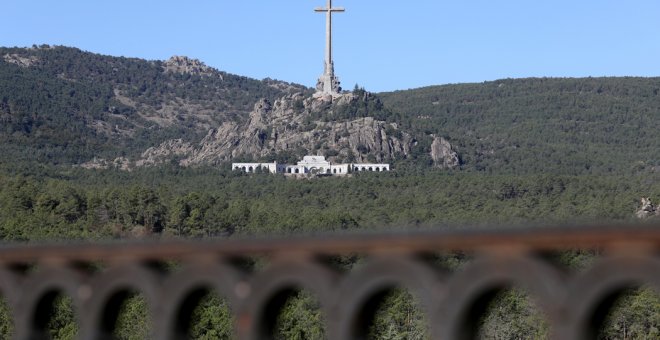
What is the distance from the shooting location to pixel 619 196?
126 metres

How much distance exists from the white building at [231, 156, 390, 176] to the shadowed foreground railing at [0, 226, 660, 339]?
15652 centimetres

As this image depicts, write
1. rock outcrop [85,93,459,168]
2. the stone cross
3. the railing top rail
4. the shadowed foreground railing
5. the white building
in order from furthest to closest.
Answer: rock outcrop [85,93,459,168], the white building, the stone cross, the shadowed foreground railing, the railing top rail

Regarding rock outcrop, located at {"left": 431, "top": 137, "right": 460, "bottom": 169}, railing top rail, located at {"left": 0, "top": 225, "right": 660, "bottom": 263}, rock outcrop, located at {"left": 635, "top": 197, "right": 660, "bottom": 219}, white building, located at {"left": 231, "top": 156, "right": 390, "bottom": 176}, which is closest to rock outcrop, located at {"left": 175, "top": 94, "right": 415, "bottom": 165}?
white building, located at {"left": 231, "top": 156, "right": 390, "bottom": 176}

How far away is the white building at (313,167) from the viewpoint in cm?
16925

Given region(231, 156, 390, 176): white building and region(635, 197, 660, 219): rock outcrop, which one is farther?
region(231, 156, 390, 176): white building

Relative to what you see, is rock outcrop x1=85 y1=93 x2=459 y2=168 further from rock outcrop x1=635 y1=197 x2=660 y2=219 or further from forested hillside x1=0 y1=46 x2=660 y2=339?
rock outcrop x1=635 y1=197 x2=660 y2=219

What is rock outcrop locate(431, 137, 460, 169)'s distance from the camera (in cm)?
18175

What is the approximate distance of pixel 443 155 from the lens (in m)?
184

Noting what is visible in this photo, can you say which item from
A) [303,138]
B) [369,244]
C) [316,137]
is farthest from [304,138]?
[369,244]

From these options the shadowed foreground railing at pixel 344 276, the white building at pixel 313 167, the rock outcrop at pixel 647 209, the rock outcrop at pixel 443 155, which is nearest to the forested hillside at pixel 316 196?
the rock outcrop at pixel 443 155

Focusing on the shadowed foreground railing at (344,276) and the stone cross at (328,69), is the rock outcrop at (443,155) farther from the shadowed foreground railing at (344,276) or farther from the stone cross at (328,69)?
the shadowed foreground railing at (344,276)

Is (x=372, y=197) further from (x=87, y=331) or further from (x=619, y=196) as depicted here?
(x=87, y=331)

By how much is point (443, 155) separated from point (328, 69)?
19137mm

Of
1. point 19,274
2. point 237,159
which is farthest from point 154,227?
point 19,274
